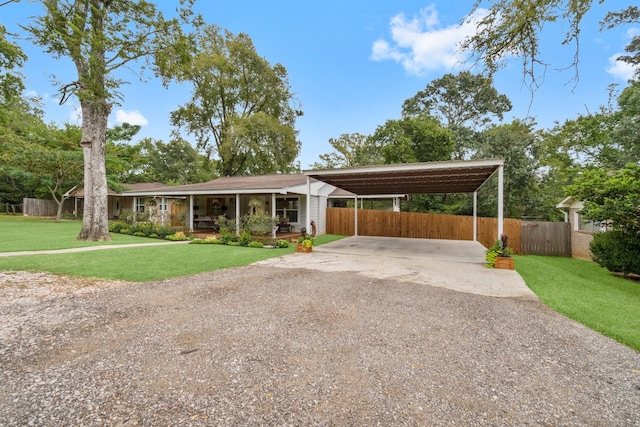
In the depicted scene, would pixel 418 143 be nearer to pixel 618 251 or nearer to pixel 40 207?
pixel 618 251

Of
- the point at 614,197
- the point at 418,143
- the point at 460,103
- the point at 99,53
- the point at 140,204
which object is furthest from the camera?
the point at 460,103

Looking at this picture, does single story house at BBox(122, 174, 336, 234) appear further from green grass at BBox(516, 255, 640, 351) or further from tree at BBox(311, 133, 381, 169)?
tree at BBox(311, 133, 381, 169)

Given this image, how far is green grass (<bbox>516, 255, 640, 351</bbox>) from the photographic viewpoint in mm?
3707

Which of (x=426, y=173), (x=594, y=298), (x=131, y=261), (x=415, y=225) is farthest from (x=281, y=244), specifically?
(x=594, y=298)

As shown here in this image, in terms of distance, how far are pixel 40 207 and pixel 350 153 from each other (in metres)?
30.5

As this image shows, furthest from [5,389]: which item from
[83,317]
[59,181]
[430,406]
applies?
[59,181]

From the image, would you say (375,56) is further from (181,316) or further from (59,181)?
(59,181)

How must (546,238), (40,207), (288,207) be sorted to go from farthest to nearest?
(40,207)
(288,207)
(546,238)

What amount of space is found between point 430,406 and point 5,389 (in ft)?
10.7

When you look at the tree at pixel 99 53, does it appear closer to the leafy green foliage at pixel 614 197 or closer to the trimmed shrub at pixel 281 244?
the trimmed shrub at pixel 281 244

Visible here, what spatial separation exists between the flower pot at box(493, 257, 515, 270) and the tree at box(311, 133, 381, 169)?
20.7 m

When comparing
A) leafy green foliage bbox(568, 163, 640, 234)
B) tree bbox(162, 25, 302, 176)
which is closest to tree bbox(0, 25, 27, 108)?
tree bbox(162, 25, 302, 176)

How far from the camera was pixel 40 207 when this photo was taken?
27.6m

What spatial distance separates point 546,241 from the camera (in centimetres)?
1216
